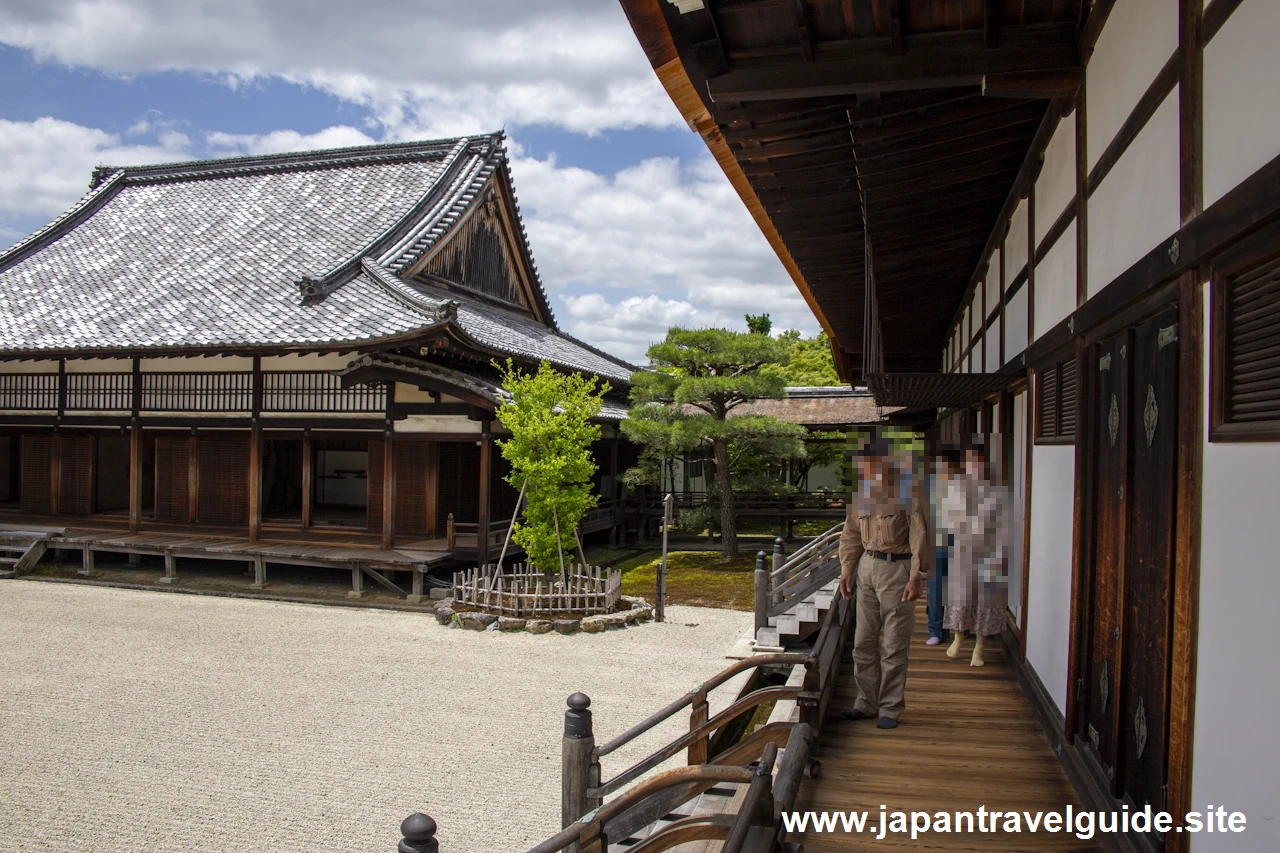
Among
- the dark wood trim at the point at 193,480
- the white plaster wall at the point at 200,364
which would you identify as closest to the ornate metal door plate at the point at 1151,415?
the white plaster wall at the point at 200,364

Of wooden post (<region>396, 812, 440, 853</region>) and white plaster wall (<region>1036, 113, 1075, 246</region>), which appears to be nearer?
wooden post (<region>396, 812, 440, 853</region>)

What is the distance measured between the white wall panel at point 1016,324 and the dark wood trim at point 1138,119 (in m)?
2.03

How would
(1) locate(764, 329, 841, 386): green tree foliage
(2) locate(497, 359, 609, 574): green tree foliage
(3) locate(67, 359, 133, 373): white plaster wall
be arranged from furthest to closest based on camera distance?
(1) locate(764, 329, 841, 386): green tree foliage
(3) locate(67, 359, 133, 373): white plaster wall
(2) locate(497, 359, 609, 574): green tree foliage

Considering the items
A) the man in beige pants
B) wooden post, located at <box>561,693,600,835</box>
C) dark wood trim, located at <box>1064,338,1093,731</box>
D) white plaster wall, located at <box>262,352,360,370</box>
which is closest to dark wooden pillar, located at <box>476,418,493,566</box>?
white plaster wall, located at <box>262,352,360,370</box>

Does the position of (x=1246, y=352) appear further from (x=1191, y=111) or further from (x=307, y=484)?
(x=307, y=484)

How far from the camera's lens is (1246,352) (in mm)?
2121

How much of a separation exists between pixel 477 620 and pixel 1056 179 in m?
9.33

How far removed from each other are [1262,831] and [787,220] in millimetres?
4605

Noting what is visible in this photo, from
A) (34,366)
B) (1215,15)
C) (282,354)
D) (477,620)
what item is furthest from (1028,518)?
(34,366)

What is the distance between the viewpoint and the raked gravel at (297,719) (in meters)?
5.57

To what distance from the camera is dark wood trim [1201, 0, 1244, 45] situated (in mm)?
2178

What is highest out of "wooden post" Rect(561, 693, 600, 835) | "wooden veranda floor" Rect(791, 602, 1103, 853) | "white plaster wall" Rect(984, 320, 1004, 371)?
"white plaster wall" Rect(984, 320, 1004, 371)

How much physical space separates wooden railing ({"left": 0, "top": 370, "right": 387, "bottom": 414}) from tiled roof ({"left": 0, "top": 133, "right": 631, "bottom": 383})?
1140 millimetres

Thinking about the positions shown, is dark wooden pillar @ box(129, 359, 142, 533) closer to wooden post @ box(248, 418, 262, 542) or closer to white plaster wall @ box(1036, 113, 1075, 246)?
wooden post @ box(248, 418, 262, 542)
